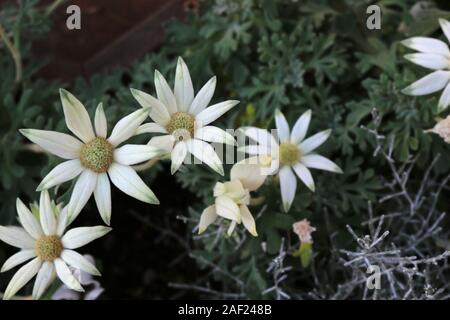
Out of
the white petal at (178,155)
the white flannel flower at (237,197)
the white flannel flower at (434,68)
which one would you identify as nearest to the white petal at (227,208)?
the white flannel flower at (237,197)

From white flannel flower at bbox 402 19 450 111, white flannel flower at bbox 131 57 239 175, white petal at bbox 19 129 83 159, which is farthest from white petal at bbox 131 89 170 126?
white flannel flower at bbox 402 19 450 111

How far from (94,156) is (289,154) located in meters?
0.33

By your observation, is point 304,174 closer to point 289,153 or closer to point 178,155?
point 289,153

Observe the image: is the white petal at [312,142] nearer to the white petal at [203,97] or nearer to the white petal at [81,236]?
the white petal at [203,97]

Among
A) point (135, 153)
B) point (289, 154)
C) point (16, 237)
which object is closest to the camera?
point (135, 153)

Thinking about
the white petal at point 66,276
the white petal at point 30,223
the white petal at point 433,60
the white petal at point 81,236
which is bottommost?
the white petal at point 66,276

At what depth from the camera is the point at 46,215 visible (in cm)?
83

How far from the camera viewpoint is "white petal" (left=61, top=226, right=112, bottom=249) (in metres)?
0.81

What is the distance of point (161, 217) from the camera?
4.67 ft

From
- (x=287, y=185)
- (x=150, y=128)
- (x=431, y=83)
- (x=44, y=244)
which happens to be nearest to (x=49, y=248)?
(x=44, y=244)

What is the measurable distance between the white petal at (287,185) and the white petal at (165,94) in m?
0.22

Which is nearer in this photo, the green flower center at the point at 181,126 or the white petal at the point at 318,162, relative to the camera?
the green flower center at the point at 181,126

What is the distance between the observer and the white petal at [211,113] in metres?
0.80

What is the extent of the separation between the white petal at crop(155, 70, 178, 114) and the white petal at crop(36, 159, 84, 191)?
0.45 ft
